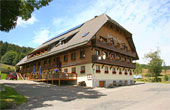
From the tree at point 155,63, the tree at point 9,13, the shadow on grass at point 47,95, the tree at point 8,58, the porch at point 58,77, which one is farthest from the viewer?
the tree at point 8,58

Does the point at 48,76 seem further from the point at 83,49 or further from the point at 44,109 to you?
the point at 44,109

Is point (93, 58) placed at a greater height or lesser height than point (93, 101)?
greater

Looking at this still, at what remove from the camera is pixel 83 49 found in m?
25.6

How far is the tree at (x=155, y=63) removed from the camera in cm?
6173

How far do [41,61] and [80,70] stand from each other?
1538 cm

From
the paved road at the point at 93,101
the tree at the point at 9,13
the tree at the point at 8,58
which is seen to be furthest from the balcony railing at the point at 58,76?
the tree at the point at 8,58

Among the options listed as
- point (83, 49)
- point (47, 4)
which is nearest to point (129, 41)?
point (83, 49)

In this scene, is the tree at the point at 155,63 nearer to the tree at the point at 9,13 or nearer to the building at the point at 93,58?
the building at the point at 93,58

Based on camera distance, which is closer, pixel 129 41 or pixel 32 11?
pixel 32 11

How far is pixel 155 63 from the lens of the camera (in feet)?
206

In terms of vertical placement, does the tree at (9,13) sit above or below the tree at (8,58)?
below

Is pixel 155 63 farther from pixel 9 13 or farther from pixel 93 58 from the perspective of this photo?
pixel 9 13

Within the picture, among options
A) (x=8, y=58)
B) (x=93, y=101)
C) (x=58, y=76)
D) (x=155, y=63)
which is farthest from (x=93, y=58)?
(x=8, y=58)

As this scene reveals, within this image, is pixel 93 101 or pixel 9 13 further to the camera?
pixel 93 101
